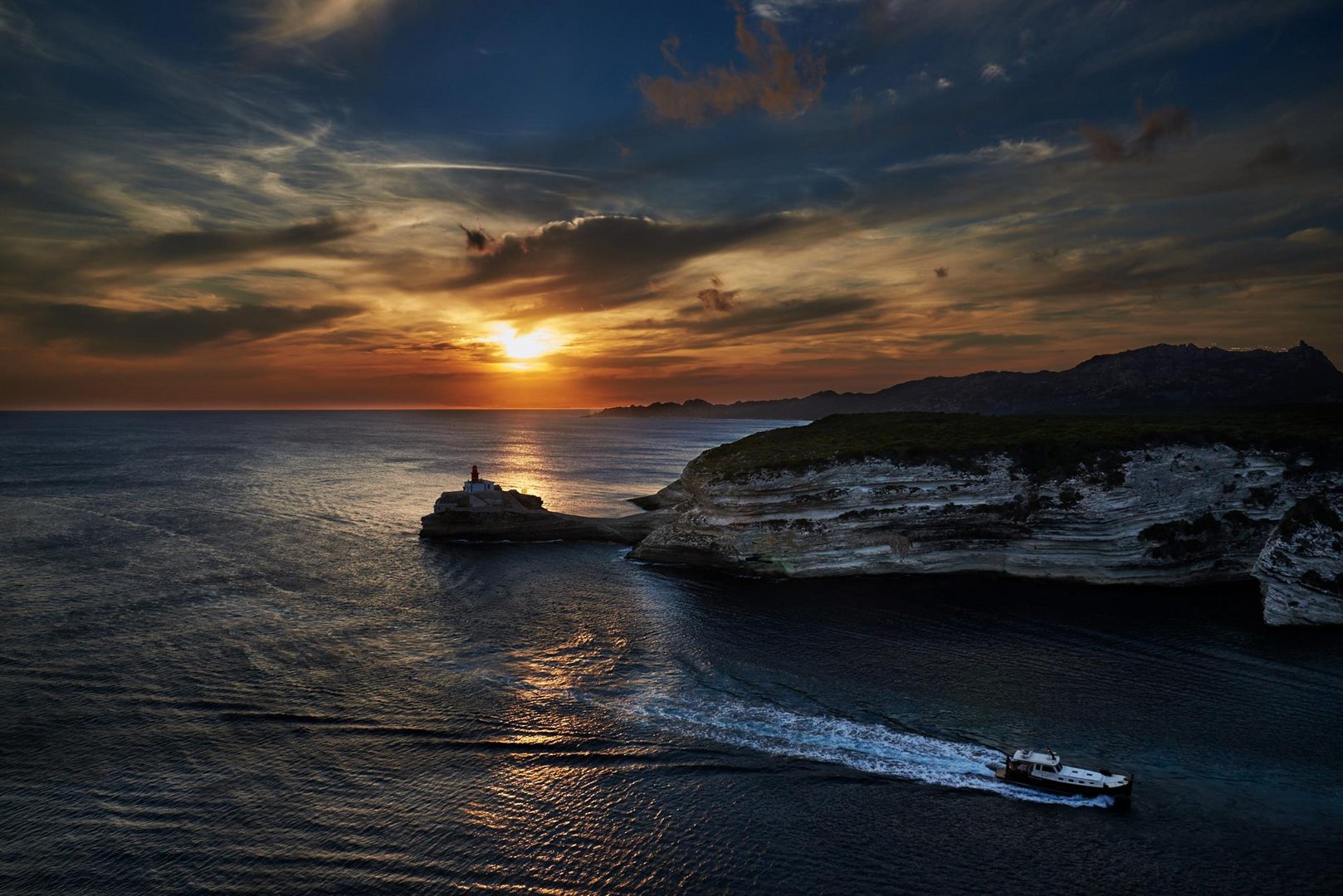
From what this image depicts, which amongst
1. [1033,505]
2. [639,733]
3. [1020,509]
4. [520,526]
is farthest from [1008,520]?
[520,526]

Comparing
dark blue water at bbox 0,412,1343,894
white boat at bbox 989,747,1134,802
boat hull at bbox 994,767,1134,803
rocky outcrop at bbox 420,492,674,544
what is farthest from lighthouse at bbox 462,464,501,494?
boat hull at bbox 994,767,1134,803

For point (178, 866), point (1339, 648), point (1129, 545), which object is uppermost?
point (1129, 545)

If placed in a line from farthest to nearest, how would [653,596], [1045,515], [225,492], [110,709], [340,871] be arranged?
[225,492] → [1045,515] → [653,596] → [110,709] → [340,871]

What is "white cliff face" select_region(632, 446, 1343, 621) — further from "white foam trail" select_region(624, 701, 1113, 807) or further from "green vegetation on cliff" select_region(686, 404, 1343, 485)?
"white foam trail" select_region(624, 701, 1113, 807)

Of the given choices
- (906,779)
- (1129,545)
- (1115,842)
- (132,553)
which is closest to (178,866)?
(906,779)

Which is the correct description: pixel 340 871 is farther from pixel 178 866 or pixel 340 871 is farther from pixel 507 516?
pixel 507 516

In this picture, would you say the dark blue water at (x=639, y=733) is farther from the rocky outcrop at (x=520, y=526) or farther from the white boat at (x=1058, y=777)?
the rocky outcrop at (x=520, y=526)

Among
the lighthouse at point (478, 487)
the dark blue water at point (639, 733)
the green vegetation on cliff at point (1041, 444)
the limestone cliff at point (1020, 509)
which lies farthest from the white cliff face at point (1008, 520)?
the lighthouse at point (478, 487)
